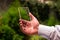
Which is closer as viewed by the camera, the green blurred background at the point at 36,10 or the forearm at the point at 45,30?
the forearm at the point at 45,30

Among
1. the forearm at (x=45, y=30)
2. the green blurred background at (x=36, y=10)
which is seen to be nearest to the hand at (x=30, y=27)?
the forearm at (x=45, y=30)

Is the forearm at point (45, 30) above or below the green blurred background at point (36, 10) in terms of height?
above

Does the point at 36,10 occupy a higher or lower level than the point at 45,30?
lower

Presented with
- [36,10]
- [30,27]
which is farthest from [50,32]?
[36,10]

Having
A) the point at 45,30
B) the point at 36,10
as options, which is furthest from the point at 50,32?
the point at 36,10

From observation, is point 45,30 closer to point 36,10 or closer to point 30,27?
point 30,27

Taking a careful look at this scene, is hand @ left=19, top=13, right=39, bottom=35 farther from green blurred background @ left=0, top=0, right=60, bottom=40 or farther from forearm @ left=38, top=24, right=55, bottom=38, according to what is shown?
green blurred background @ left=0, top=0, right=60, bottom=40

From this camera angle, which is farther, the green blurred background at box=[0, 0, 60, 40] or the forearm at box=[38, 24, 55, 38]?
the green blurred background at box=[0, 0, 60, 40]

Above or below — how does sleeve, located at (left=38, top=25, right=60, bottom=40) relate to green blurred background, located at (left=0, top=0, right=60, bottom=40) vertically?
above

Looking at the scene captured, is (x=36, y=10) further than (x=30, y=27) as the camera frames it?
Yes

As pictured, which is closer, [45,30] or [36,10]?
[45,30]

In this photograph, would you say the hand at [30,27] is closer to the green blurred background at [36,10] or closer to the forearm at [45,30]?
the forearm at [45,30]

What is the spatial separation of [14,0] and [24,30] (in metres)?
4.66

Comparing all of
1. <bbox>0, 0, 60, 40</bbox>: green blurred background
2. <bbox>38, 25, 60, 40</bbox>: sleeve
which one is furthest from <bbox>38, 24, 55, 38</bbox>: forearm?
<bbox>0, 0, 60, 40</bbox>: green blurred background
